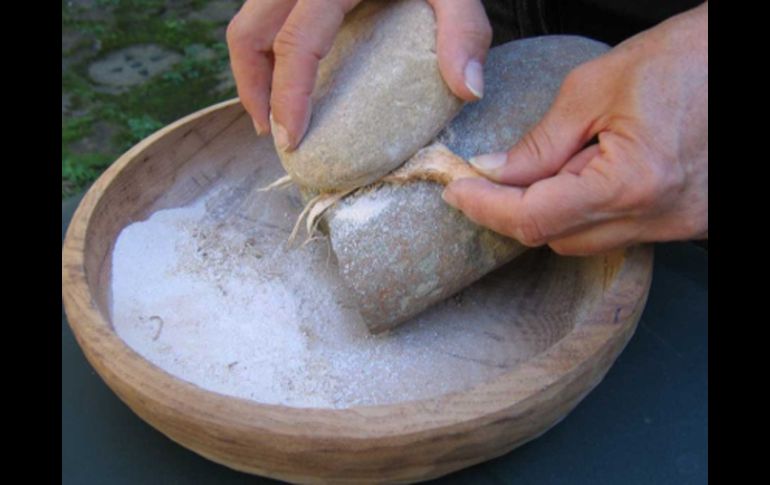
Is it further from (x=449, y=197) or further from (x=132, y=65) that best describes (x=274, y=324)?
(x=132, y=65)

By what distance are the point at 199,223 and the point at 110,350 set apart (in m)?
0.41

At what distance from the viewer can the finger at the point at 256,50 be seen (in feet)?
3.83

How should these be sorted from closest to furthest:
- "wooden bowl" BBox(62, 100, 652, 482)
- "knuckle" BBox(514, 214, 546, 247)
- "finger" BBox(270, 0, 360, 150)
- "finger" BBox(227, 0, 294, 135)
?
"wooden bowl" BBox(62, 100, 652, 482)
"knuckle" BBox(514, 214, 546, 247)
"finger" BBox(270, 0, 360, 150)
"finger" BBox(227, 0, 294, 135)

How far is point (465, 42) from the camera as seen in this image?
1.01 meters

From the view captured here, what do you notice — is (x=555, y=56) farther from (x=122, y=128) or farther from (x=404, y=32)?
(x=122, y=128)

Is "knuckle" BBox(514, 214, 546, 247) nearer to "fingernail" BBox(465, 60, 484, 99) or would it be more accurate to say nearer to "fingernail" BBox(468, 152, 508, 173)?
"fingernail" BBox(468, 152, 508, 173)

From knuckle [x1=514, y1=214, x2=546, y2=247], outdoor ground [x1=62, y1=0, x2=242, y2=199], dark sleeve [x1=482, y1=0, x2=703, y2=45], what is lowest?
outdoor ground [x1=62, y1=0, x2=242, y2=199]

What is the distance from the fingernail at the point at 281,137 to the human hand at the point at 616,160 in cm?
21

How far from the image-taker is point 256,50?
1180mm

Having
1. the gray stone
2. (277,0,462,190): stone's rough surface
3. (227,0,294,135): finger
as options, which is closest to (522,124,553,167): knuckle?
(277,0,462,190): stone's rough surface

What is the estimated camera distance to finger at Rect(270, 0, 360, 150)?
3.35ft

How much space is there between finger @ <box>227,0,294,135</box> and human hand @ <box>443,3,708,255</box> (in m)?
0.36

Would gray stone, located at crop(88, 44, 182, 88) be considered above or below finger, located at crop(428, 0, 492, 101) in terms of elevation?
below

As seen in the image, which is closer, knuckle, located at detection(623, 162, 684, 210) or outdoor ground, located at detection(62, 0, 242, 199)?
knuckle, located at detection(623, 162, 684, 210)
